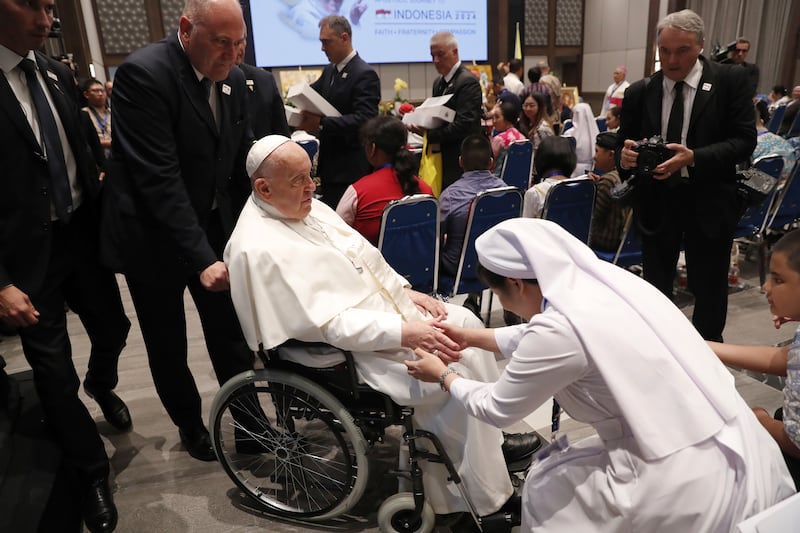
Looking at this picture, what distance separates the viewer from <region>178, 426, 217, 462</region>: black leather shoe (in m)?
2.44

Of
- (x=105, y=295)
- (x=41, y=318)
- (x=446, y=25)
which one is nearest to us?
(x=41, y=318)

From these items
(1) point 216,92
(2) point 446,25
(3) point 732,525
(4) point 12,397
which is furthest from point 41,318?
(2) point 446,25

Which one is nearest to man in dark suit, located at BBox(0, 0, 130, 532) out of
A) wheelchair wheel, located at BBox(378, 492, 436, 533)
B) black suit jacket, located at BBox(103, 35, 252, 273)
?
black suit jacket, located at BBox(103, 35, 252, 273)

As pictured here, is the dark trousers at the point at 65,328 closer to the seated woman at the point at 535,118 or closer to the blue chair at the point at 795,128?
the seated woman at the point at 535,118

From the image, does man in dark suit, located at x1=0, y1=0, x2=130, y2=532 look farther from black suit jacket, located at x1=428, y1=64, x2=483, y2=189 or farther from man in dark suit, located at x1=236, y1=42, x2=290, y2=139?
black suit jacket, located at x1=428, y1=64, x2=483, y2=189

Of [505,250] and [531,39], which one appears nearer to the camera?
[505,250]

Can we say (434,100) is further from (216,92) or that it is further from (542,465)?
(542,465)

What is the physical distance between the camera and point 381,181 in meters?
2.96

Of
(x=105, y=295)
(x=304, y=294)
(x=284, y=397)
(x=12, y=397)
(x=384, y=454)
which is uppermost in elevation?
(x=304, y=294)

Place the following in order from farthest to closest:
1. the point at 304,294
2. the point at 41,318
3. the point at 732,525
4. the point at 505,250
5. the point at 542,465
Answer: the point at 41,318
the point at 304,294
the point at 542,465
the point at 505,250
the point at 732,525

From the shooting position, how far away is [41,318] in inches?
75.5

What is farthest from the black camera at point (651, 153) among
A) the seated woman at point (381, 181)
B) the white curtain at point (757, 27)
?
the white curtain at point (757, 27)

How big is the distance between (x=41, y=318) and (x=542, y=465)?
1.68 metres

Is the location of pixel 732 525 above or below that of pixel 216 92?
below
